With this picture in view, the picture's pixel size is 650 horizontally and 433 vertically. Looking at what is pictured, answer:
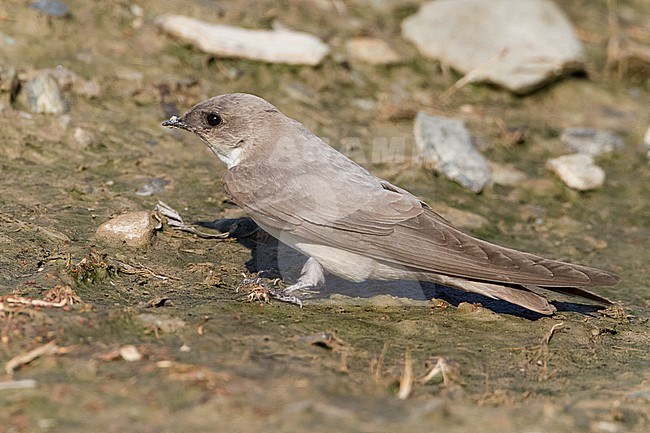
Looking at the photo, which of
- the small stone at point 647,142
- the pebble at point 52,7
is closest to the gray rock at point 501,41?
the small stone at point 647,142

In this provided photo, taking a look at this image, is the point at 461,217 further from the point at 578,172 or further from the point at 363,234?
the point at 363,234

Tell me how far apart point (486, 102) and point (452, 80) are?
1.33ft

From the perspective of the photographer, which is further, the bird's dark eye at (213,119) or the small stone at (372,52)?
the small stone at (372,52)

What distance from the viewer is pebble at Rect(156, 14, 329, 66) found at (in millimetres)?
7441

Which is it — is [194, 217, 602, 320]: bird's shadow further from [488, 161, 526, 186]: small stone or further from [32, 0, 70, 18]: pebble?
[32, 0, 70, 18]: pebble

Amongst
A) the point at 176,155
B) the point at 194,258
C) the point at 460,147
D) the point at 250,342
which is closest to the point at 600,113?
the point at 460,147

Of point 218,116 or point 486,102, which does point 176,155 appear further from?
point 486,102

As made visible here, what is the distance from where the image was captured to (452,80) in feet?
27.0

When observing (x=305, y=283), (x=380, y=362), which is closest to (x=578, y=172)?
(x=305, y=283)

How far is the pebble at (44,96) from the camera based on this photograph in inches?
251

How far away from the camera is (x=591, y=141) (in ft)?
25.0

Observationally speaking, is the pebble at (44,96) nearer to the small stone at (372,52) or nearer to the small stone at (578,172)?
the small stone at (372,52)

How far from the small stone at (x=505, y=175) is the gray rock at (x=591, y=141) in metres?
0.82

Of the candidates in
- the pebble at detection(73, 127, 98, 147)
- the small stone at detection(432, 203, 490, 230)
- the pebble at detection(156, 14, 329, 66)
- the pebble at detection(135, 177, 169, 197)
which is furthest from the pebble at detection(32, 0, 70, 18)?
the small stone at detection(432, 203, 490, 230)
